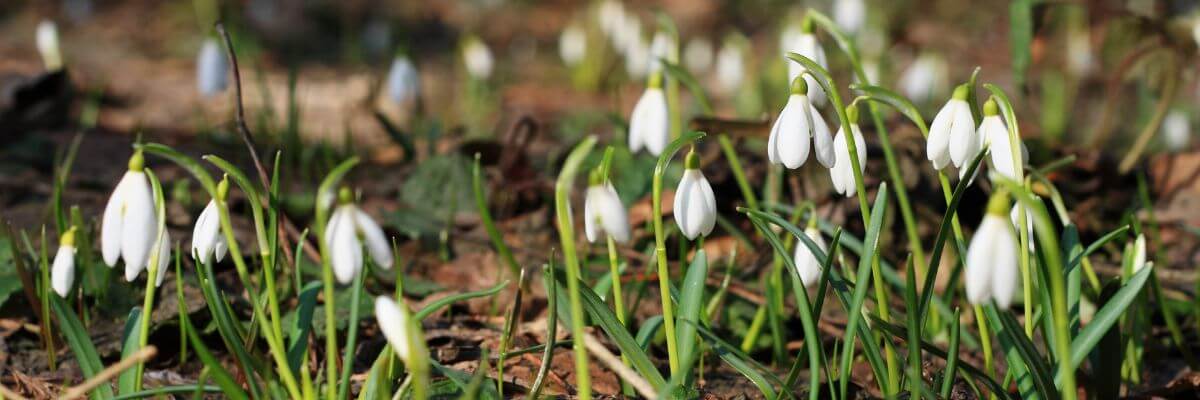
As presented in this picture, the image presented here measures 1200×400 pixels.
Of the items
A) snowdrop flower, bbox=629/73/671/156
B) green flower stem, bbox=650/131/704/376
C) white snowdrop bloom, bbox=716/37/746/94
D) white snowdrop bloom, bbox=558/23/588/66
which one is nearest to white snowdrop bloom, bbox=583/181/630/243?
green flower stem, bbox=650/131/704/376

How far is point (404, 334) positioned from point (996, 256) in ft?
2.22

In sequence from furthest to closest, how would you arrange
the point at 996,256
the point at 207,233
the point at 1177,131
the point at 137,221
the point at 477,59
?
1. the point at 477,59
2. the point at 1177,131
3. the point at 207,233
4. the point at 137,221
5. the point at 996,256

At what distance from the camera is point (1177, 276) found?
2.62 metres

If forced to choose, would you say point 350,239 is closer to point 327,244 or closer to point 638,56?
point 327,244

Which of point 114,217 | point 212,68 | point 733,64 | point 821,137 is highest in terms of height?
point 821,137

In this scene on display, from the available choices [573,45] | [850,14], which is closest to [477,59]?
[573,45]

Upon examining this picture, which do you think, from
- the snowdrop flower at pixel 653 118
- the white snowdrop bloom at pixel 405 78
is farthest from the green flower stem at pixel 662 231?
the white snowdrop bloom at pixel 405 78

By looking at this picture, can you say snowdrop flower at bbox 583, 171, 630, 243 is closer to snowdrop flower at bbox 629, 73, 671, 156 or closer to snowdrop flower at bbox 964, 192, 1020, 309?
snowdrop flower at bbox 964, 192, 1020, 309

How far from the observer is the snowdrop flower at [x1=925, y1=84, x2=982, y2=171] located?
1554 millimetres

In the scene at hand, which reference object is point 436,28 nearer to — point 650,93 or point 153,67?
point 153,67

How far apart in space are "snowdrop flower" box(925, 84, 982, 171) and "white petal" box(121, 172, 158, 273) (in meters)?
1.10

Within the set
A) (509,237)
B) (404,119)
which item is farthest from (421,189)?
(404,119)

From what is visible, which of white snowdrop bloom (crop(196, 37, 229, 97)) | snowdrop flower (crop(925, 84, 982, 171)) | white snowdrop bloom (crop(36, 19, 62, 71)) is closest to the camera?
snowdrop flower (crop(925, 84, 982, 171))

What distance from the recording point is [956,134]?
5.12 feet
